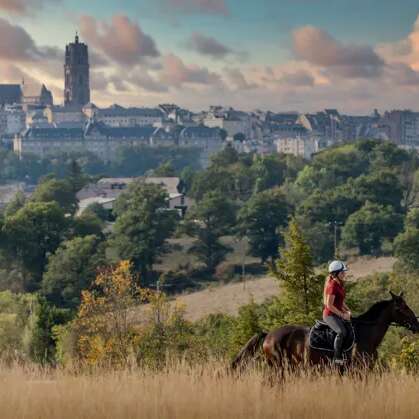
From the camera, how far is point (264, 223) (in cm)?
7600

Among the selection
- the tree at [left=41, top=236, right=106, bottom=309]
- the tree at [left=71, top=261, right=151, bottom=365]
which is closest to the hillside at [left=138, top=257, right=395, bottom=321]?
the tree at [left=41, top=236, right=106, bottom=309]

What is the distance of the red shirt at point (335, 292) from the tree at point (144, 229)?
2224 inches

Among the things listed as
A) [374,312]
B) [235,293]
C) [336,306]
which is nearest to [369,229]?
[235,293]

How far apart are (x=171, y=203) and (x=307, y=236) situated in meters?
34.0

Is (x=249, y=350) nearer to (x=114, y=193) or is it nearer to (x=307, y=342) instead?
(x=307, y=342)

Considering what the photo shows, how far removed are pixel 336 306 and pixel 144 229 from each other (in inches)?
2440

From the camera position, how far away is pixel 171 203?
102 m

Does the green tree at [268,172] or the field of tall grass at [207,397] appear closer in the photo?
the field of tall grass at [207,397]

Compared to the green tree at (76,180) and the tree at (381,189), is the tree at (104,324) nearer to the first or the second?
the tree at (381,189)

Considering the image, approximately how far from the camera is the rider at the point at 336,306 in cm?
1037

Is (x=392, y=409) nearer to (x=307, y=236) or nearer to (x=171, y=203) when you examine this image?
(x=307, y=236)

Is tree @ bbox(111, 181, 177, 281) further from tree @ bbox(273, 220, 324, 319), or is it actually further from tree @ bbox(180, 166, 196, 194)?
tree @ bbox(273, 220, 324, 319)

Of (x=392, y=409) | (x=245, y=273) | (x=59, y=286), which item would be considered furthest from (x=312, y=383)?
(x=245, y=273)

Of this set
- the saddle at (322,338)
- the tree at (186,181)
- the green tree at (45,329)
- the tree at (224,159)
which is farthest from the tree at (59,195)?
the saddle at (322,338)
